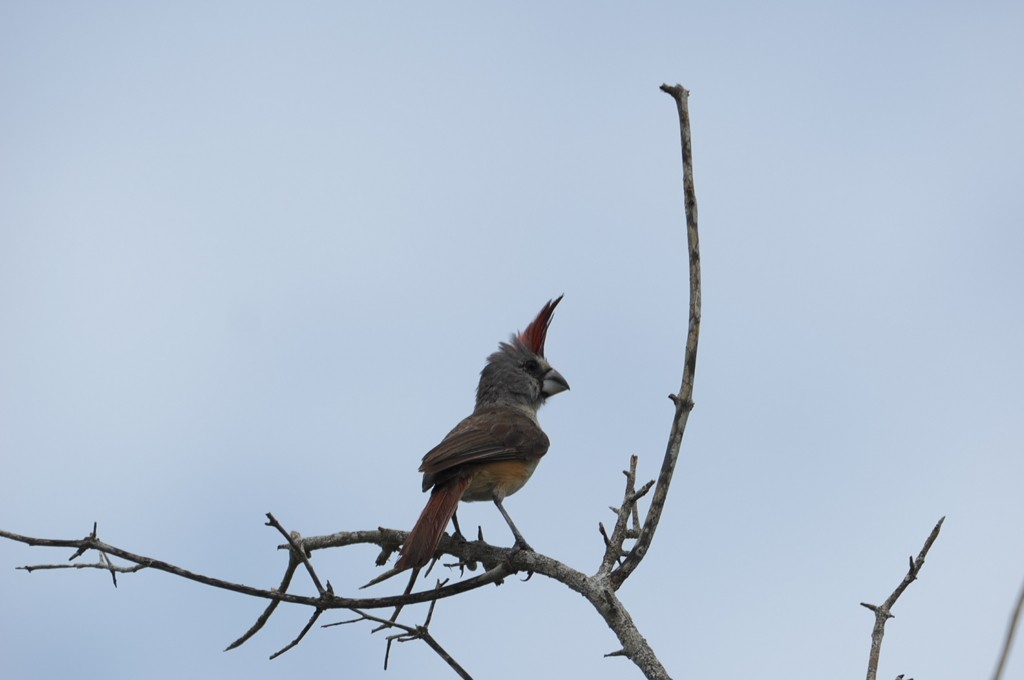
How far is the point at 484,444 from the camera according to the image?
5730 mm

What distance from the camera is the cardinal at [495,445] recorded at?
16.2ft

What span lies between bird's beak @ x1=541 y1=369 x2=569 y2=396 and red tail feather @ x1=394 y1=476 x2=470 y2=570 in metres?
1.86

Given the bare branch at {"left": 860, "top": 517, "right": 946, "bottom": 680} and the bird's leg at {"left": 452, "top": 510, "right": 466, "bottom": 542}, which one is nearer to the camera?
the bare branch at {"left": 860, "top": 517, "right": 946, "bottom": 680}

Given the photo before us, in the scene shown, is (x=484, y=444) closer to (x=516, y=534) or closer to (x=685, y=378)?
(x=516, y=534)

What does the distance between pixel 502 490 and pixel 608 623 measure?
2.35m

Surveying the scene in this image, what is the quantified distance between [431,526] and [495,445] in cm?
104

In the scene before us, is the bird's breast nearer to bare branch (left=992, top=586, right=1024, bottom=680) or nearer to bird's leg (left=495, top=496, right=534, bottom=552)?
bird's leg (left=495, top=496, right=534, bottom=552)

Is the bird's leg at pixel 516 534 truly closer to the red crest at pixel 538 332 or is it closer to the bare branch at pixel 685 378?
the bare branch at pixel 685 378

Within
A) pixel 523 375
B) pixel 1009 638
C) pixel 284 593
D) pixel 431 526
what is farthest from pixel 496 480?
pixel 1009 638

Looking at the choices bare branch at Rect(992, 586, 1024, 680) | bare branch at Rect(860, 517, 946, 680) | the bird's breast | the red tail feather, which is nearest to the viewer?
bare branch at Rect(992, 586, 1024, 680)

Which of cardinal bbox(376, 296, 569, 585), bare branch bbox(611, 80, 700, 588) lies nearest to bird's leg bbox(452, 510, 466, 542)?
cardinal bbox(376, 296, 569, 585)

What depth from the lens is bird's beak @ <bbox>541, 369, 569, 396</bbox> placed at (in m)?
7.28

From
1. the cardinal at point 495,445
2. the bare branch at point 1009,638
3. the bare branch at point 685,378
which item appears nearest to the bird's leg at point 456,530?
the cardinal at point 495,445

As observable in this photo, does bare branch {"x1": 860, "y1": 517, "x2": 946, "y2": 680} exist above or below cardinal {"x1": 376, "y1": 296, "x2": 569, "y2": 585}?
below
